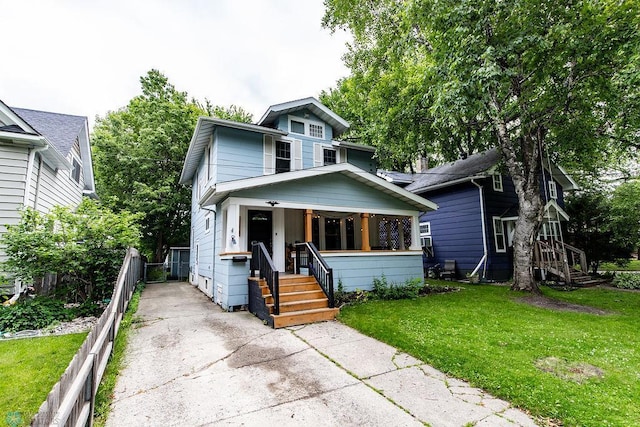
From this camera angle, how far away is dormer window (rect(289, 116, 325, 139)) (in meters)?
10.8

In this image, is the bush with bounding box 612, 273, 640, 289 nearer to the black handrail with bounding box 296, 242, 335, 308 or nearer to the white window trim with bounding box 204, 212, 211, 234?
the black handrail with bounding box 296, 242, 335, 308

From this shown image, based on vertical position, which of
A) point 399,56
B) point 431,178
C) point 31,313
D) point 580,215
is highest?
point 399,56

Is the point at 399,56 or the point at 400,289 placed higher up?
the point at 399,56

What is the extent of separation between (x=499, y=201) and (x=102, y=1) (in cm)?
1596

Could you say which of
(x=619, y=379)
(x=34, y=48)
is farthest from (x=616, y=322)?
(x=34, y=48)

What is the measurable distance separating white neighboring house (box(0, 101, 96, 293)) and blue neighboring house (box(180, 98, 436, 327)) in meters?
3.93

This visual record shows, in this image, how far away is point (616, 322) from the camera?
5.91 metres

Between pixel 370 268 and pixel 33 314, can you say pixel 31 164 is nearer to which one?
pixel 33 314

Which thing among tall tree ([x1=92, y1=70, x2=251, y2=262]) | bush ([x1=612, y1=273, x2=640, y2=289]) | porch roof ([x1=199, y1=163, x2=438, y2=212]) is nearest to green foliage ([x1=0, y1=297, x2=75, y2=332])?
porch roof ([x1=199, y1=163, x2=438, y2=212])

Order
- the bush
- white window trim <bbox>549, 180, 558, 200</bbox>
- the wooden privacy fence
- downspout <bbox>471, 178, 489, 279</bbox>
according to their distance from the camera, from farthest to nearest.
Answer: white window trim <bbox>549, 180, 558, 200</bbox> < downspout <bbox>471, 178, 489, 279</bbox> < the bush < the wooden privacy fence

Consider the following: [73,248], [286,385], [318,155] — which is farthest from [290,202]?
[286,385]

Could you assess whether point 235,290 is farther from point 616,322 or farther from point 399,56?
point 399,56

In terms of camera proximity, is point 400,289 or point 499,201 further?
point 499,201

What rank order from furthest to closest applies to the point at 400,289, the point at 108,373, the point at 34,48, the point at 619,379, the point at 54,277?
the point at 34,48, the point at 400,289, the point at 54,277, the point at 108,373, the point at 619,379
